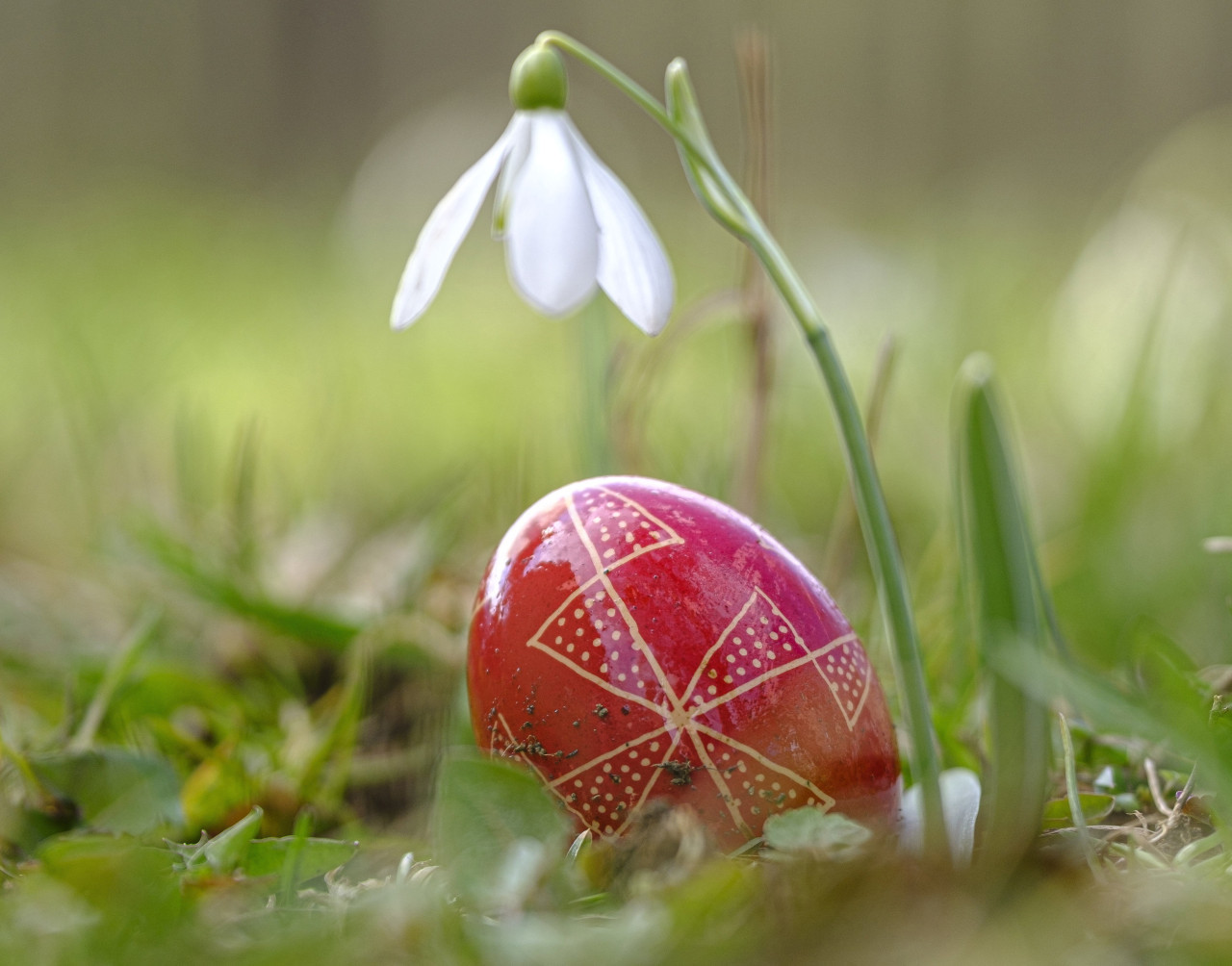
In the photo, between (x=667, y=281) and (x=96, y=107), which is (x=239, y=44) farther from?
(x=667, y=281)

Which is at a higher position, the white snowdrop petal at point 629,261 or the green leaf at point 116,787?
the white snowdrop petal at point 629,261

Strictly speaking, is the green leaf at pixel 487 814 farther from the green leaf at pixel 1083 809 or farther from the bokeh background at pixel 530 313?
the bokeh background at pixel 530 313

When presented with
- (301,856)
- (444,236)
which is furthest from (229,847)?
(444,236)

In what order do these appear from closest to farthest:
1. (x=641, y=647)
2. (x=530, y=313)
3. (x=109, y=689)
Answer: (x=641, y=647)
(x=109, y=689)
(x=530, y=313)

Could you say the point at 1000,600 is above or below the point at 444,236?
below

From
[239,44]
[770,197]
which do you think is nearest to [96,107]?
[239,44]

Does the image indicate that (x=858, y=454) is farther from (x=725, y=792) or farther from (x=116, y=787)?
(x=116, y=787)

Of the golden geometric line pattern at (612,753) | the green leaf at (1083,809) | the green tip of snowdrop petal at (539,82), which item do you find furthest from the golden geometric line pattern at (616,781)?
the green tip of snowdrop petal at (539,82)
